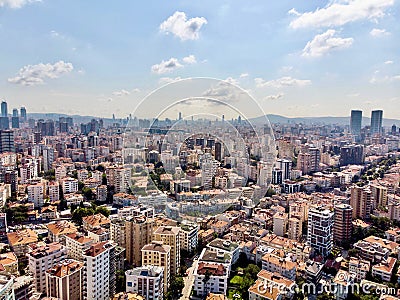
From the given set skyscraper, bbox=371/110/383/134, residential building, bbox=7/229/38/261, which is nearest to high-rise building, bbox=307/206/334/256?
residential building, bbox=7/229/38/261

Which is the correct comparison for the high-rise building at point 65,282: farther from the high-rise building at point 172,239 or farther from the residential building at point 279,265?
the residential building at point 279,265

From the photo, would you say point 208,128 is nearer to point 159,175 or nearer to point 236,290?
point 159,175

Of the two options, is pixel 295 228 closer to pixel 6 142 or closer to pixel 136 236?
pixel 136 236

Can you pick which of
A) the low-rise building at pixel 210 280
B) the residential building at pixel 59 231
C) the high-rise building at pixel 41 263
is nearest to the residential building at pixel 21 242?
the residential building at pixel 59 231

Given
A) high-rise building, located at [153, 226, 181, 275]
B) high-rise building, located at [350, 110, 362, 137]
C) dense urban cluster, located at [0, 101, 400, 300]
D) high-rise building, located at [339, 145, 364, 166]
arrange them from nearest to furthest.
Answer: dense urban cluster, located at [0, 101, 400, 300], high-rise building, located at [153, 226, 181, 275], high-rise building, located at [339, 145, 364, 166], high-rise building, located at [350, 110, 362, 137]

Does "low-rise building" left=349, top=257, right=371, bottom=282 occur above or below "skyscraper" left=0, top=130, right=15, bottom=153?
below

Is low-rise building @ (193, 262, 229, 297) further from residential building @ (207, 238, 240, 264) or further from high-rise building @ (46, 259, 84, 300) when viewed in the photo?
high-rise building @ (46, 259, 84, 300)

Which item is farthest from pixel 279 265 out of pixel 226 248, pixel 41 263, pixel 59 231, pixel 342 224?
pixel 59 231
